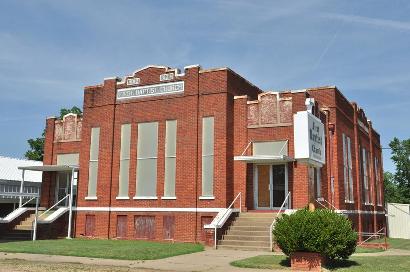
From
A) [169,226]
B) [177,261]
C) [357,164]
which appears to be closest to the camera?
[177,261]

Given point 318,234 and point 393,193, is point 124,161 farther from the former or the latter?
point 393,193

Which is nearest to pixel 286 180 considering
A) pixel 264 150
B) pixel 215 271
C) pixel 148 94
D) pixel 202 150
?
pixel 264 150

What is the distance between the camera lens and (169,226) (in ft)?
81.6

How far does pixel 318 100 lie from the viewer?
2748 cm

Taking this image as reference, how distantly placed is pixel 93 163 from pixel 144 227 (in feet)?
16.6

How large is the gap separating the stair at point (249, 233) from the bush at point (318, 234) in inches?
215

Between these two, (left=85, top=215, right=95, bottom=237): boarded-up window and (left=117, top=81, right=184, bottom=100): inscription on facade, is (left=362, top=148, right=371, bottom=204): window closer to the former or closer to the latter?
(left=117, top=81, right=184, bottom=100): inscription on facade

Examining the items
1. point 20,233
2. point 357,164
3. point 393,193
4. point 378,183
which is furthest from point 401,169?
point 20,233

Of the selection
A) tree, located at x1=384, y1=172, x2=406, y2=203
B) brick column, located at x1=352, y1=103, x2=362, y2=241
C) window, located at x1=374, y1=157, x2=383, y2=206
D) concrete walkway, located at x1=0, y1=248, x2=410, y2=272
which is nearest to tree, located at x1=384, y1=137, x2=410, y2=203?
tree, located at x1=384, y1=172, x2=406, y2=203

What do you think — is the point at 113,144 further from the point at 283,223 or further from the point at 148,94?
the point at 283,223

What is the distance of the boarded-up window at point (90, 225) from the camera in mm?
27016

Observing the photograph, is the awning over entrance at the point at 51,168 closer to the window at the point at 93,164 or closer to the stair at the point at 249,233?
the window at the point at 93,164

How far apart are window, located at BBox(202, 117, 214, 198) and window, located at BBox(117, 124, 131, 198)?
4.67 m

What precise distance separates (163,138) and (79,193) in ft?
20.3
